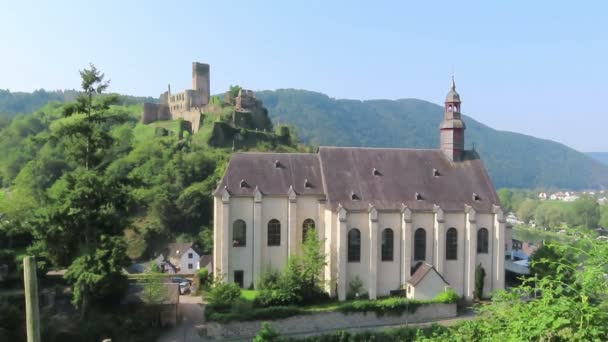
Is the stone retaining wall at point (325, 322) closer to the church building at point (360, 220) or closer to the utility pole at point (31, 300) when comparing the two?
the church building at point (360, 220)

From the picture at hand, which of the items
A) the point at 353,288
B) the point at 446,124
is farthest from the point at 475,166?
the point at 353,288

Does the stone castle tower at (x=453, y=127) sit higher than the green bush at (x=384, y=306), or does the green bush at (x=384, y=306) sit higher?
the stone castle tower at (x=453, y=127)

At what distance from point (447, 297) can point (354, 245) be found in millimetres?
7319

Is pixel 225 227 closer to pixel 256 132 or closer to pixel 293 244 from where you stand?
pixel 293 244

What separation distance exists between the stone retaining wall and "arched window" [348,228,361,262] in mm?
4888

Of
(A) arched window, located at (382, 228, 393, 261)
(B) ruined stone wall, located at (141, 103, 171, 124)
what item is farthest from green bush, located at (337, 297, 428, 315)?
(B) ruined stone wall, located at (141, 103, 171, 124)

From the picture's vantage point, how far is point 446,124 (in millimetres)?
40531

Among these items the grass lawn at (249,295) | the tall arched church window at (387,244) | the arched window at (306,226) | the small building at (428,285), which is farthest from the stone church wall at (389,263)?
the grass lawn at (249,295)

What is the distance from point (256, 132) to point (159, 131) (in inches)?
748

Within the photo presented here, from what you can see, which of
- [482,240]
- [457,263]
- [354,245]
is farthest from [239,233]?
[482,240]

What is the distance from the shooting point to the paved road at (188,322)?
95.5 feet

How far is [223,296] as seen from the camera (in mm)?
31812

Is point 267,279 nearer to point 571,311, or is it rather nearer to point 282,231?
point 282,231

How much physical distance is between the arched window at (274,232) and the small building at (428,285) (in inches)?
400
